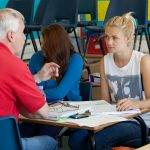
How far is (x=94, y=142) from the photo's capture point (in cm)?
249

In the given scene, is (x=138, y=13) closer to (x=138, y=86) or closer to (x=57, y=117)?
(x=138, y=86)

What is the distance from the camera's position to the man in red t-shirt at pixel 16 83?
7.41 ft

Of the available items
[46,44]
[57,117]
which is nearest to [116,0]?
[46,44]

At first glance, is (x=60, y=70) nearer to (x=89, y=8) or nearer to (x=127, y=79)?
(x=127, y=79)

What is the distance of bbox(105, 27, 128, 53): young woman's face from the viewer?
10.0 feet

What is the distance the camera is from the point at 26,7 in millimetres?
6488

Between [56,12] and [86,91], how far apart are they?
3.40 m

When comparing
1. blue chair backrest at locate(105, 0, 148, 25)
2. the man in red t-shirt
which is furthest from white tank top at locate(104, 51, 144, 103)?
blue chair backrest at locate(105, 0, 148, 25)

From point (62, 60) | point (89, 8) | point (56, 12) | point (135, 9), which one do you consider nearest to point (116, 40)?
point (62, 60)

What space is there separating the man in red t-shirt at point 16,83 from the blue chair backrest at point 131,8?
387 centimetres

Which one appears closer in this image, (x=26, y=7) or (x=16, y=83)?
(x=16, y=83)

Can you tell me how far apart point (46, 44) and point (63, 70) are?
25cm

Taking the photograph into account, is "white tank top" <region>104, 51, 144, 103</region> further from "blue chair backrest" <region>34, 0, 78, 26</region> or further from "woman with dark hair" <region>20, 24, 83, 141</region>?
"blue chair backrest" <region>34, 0, 78, 26</region>

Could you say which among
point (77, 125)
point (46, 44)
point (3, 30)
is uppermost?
point (3, 30)
